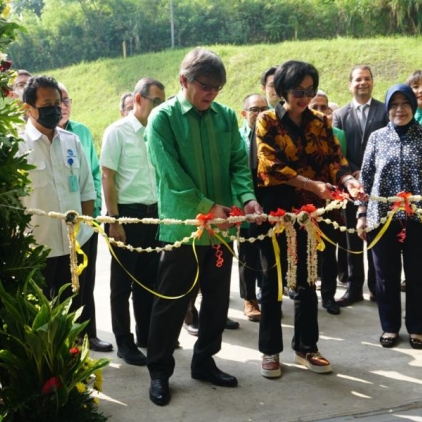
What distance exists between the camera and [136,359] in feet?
13.9

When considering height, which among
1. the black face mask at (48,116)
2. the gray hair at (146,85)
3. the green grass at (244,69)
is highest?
the green grass at (244,69)

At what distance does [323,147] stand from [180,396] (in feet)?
5.59

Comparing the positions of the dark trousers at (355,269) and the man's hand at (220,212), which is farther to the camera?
the dark trousers at (355,269)

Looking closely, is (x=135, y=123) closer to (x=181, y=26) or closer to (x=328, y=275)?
(x=328, y=275)

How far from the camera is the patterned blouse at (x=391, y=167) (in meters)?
4.39

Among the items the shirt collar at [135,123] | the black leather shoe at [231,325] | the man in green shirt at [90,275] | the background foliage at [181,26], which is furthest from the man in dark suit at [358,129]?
the background foliage at [181,26]

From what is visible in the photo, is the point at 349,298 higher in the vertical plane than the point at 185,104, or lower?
lower

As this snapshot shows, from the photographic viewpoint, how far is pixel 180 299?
3725 millimetres

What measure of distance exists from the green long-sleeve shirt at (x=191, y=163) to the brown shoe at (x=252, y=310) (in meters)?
1.61

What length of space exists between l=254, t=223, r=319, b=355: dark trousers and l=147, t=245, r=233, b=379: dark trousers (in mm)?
264

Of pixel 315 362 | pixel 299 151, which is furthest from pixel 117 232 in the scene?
pixel 315 362

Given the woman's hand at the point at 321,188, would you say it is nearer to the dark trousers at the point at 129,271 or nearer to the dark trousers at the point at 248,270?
the dark trousers at the point at 129,271

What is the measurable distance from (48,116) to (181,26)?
23.9 meters

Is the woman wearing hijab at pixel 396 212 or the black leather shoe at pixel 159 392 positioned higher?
the woman wearing hijab at pixel 396 212
